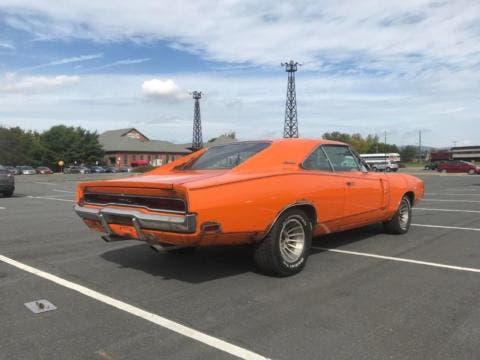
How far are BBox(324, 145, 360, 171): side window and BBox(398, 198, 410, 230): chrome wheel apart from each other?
167 cm

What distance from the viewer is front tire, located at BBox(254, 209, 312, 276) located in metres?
5.20

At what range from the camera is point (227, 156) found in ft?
20.0

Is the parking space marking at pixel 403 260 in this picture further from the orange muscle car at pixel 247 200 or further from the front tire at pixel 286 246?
the front tire at pixel 286 246

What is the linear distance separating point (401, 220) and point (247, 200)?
4174mm

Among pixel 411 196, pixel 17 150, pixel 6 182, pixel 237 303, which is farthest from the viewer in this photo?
pixel 17 150

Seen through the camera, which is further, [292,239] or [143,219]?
[292,239]

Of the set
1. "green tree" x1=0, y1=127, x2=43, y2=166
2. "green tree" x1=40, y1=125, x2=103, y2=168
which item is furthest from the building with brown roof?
"green tree" x1=0, y1=127, x2=43, y2=166

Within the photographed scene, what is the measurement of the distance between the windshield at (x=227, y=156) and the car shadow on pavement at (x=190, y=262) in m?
1.11

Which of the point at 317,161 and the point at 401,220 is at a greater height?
the point at 317,161

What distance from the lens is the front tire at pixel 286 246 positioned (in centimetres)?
520

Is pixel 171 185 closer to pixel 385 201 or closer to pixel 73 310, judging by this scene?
pixel 73 310

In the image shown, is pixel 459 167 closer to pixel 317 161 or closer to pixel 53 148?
pixel 317 161

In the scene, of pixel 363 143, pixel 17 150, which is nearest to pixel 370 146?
pixel 363 143

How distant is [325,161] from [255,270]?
1.73 metres
